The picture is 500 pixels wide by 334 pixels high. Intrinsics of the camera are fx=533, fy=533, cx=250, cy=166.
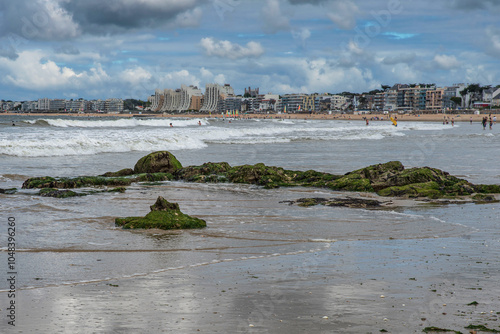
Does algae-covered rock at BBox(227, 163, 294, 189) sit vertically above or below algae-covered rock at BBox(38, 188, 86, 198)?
above

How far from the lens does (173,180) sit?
66.2 ft

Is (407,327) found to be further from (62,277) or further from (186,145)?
(186,145)

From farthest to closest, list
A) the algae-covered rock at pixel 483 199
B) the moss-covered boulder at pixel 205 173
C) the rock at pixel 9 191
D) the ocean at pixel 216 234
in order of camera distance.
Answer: the moss-covered boulder at pixel 205 173
the rock at pixel 9 191
the algae-covered rock at pixel 483 199
the ocean at pixel 216 234

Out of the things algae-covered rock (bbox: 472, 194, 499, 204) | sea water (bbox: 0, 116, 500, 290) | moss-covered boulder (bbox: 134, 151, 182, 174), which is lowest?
sea water (bbox: 0, 116, 500, 290)

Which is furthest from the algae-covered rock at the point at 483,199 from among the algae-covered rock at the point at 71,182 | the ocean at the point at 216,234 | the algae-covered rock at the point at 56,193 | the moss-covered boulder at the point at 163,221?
the algae-covered rock at the point at 56,193

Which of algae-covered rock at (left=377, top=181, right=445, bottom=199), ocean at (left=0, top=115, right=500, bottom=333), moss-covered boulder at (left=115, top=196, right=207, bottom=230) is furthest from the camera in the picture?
algae-covered rock at (left=377, top=181, right=445, bottom=199)

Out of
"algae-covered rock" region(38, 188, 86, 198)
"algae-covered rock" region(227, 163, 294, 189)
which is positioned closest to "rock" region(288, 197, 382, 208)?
"algae-covered rock" region(227, 163, 294, 189)

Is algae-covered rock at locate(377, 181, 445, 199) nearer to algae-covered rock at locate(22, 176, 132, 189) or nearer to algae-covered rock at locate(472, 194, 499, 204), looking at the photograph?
algae-covered rock at locate(472, 194, 499, 204)

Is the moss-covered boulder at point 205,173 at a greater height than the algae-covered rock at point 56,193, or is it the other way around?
the moss-covered boulder at point 205,173

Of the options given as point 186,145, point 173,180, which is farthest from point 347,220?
point 186,145

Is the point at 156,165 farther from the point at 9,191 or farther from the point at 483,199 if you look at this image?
the point at 483,199

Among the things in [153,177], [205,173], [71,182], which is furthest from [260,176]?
[71,182]

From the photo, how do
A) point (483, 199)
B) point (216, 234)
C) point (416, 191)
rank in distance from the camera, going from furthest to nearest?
point (416, 191) < point (483, 199) < point (216, 234)

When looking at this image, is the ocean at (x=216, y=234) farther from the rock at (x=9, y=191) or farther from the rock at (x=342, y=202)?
the rock at (x=342, y=202)
